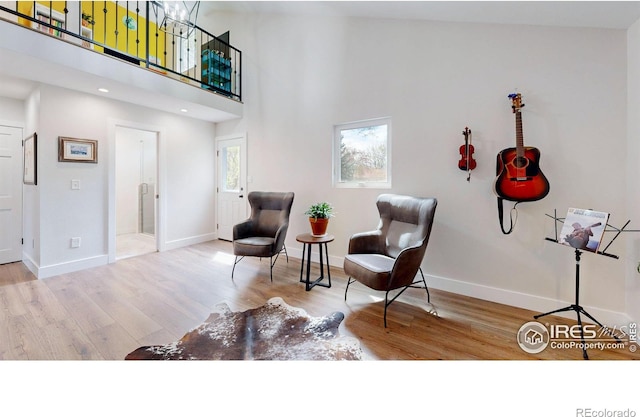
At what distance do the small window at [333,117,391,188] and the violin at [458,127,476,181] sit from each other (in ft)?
2.67

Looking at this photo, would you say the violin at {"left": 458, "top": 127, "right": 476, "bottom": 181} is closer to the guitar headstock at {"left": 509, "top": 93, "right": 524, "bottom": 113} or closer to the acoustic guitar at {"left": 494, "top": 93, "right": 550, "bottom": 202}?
the acoustic guitar at {"left": 494, "top": 93, "right": 550, "bottom": 202}

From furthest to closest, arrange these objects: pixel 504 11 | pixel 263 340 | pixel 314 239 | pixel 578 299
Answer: pixel 314 239
pixel 504 11
pixel 578 299
pixel 263 340

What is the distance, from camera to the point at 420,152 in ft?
9.68

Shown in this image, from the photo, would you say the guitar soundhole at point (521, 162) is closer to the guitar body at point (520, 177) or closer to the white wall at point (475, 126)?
the guitar body at point (520, 177)

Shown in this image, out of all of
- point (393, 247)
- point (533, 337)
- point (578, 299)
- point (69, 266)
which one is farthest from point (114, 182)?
point (578, 299)

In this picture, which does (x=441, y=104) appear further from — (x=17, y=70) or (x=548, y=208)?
(x=17, y=70)

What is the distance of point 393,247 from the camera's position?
108 inches

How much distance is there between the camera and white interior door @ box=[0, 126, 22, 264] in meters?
3.58

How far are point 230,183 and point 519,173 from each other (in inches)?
173

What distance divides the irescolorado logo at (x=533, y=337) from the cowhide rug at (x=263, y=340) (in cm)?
119

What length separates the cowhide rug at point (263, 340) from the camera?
175cm

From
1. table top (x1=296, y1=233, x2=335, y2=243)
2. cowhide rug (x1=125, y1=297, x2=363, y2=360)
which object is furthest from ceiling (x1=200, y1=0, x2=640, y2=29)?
cowhide rug (x1=125, y1=297, x2=363, y2=360)

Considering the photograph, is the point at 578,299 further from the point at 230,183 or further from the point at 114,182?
the point at 114,182
